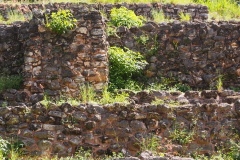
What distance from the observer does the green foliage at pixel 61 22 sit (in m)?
10.4

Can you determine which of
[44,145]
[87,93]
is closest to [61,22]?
[87,93]

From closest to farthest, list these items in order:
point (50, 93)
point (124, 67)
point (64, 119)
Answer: point (64, 119)
point (50, 93)
point (124, 67)

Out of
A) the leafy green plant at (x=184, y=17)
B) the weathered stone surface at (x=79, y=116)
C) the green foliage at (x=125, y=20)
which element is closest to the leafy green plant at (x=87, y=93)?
the weathered stone surface at (x=79, y=116)

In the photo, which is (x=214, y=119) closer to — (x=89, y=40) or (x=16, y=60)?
(x=89, y=40)

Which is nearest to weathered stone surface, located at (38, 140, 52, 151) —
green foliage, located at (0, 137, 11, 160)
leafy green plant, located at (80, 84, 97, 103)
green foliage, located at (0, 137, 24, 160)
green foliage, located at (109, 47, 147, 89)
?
green foliage, located at (0, 137, 24, 160)

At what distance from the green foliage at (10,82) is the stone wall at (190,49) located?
7.34 ft

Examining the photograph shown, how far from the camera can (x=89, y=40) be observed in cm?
1052

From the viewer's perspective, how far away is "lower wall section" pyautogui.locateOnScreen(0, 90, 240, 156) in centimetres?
841

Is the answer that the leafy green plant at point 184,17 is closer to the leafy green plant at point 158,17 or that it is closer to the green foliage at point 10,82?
the leafy green plant at point 158,17

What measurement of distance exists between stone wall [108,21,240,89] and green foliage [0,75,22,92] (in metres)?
2.24

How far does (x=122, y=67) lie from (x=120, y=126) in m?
2.79

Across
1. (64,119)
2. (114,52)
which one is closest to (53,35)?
(114,52)

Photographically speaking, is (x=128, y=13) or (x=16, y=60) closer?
(x=16, y=60)

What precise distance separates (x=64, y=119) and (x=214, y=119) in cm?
247
